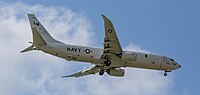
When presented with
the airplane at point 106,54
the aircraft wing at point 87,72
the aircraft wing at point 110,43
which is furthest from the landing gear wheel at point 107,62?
the aircraft wing at point 87,72

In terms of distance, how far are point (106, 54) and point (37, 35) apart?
32.2ft

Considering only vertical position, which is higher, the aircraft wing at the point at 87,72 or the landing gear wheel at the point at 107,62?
the landing gear wheel at the point at 107,62

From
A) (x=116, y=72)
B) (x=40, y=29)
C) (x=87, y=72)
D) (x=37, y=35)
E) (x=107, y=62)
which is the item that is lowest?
(x=87, y=72)

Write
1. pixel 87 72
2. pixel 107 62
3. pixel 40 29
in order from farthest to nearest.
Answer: pixel 87 72, pixel 40 29, pixel 107 62

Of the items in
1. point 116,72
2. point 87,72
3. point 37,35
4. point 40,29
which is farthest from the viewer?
point 87,72

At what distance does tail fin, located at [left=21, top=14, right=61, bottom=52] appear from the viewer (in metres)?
70.1

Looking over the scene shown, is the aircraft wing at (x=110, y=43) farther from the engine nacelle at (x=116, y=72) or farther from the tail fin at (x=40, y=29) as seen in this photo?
the tail fin at (x=40, y=29)

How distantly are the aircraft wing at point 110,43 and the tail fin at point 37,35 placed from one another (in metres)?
7.80

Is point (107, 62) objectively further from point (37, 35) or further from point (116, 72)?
point (37, 35)

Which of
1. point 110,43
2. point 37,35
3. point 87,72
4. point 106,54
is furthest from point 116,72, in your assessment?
point 37,35

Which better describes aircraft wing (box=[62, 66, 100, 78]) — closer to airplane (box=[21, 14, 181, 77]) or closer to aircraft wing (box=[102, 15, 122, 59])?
airplane (box=[21, 14, 181, 77])

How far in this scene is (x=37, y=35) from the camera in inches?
2744

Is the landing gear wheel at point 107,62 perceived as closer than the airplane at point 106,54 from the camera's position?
No

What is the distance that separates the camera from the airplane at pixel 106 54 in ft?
231
